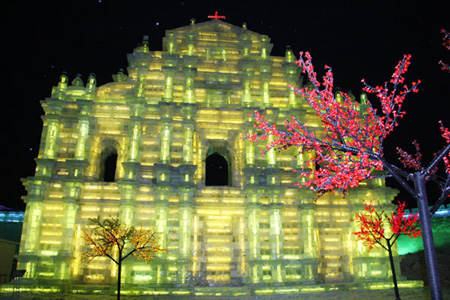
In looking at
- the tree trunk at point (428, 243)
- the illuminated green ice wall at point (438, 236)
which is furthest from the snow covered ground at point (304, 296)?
the illuminated green ice wall at point (438, 236)

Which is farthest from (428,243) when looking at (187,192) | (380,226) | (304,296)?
(187,192)

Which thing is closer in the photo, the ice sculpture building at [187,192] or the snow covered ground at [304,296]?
the snow covered ground at [304,296]

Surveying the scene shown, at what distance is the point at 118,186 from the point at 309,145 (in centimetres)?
1791

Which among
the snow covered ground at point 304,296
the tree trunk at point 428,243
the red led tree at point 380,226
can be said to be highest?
the red led tree at point 380,226

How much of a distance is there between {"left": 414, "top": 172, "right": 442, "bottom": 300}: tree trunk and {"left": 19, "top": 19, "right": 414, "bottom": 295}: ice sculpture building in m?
15.8

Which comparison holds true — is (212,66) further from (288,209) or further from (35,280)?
(35,280)

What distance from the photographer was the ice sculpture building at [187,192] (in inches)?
1003

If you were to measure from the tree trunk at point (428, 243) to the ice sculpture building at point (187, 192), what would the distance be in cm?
1584

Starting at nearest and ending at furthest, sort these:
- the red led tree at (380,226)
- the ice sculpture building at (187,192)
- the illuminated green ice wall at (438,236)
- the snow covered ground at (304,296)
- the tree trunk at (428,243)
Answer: the tree trunk at (428,243) < the snow covered ground at (304,296) < the red led tree at (380,226) < the ice sculpture building at (187,192) < the illuminated green ice wall at (438,236)

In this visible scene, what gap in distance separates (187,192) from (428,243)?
61.9ft

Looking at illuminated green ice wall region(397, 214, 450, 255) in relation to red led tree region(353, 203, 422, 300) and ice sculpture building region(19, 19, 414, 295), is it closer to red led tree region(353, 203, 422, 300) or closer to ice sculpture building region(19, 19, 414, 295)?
red led tree region(353, 203, 422, 300)

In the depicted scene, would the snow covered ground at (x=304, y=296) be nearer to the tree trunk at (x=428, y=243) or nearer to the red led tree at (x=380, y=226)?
the red led tree at (x=380, y=226)

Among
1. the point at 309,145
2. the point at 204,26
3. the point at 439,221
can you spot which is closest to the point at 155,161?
the point at 204,26

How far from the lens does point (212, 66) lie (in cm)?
3244
